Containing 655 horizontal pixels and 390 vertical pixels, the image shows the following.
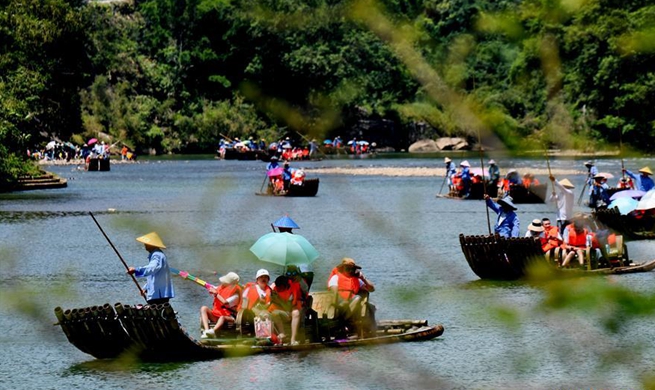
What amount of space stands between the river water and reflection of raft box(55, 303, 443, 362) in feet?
0.60

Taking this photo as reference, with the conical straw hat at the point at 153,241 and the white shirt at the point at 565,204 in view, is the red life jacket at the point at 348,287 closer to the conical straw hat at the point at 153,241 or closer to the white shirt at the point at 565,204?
the conical straw hat at the point at 153,241

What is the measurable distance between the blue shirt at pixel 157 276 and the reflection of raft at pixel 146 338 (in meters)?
0.60

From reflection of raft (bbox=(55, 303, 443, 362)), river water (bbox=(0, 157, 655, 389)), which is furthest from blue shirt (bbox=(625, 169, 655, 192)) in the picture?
reflection of raft (bbox=(55, 303, 443, 362))

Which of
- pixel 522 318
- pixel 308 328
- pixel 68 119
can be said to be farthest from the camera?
pixel 68 119

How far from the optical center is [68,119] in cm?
6309

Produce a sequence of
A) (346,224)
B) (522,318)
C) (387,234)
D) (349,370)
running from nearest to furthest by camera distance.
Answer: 1. (387,234)
2. (522,318)
3. (349,370)
4. (346,224)

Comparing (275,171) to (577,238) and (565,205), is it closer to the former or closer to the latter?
(565,205)

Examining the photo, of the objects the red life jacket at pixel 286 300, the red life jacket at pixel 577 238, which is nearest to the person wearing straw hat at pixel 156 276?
the red life jacket at pixel 286 300

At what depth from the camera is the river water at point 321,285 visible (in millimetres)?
3373

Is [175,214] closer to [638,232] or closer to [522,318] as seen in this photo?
[638,232]

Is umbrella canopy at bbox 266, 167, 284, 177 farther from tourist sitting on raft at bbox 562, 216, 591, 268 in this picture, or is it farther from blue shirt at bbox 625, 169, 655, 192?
tourist sitting on raft at bbox 562, 216, 591, 268

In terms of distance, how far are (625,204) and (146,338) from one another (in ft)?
58.8

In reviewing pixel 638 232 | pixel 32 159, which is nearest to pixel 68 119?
pixel 32 159

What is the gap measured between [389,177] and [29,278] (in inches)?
1524
